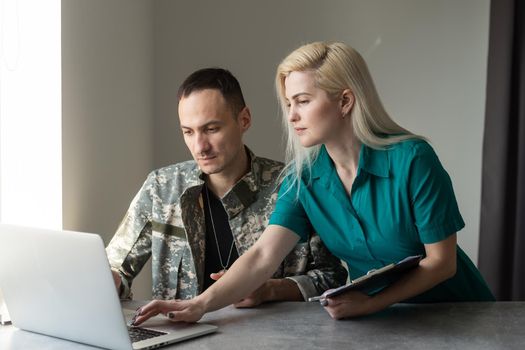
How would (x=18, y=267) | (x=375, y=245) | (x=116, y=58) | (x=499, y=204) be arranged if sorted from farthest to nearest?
(x=499, y=204) < (x=116, y=58) < (x=375, y=245) < (x=18, y=267)

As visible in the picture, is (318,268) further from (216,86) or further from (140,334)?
(140,334)

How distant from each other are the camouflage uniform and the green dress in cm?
22

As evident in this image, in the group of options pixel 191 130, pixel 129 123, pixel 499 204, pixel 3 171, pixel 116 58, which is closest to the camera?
pixel 3 171

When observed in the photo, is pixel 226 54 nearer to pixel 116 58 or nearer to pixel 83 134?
pixel 116 58

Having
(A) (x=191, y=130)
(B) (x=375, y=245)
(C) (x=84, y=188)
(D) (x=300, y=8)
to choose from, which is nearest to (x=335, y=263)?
(B) (x=375, y=245)

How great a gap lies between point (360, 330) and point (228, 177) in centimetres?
76

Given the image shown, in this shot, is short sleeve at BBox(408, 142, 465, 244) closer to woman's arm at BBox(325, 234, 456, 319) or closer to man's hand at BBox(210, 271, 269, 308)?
woman's arm at BBox(325, 234, 456, 319)

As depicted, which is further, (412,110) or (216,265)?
(412,110)

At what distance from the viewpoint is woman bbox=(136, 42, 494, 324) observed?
5.86ft

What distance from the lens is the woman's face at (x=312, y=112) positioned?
188 cm

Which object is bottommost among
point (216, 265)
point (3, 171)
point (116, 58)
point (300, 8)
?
point (216, 265)

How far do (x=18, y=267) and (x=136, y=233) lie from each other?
657 millimetres

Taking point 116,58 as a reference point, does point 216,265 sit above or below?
below

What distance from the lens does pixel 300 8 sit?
11.0 ft
